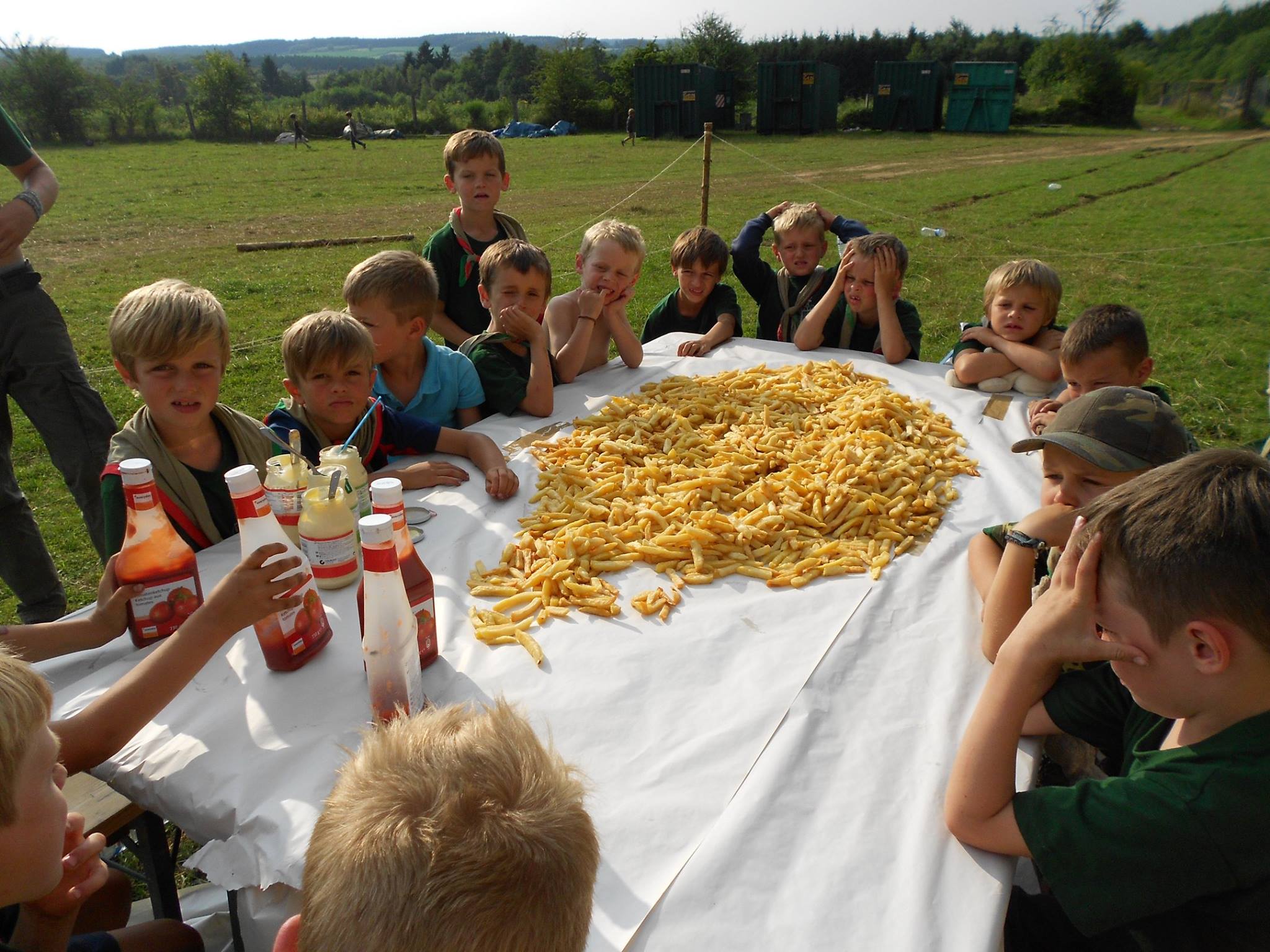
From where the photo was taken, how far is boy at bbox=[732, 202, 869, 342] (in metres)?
5.09

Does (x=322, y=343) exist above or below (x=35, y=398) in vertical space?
above

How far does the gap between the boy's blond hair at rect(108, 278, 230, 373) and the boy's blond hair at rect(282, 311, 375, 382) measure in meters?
0.30

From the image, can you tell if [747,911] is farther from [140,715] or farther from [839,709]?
[140,715]

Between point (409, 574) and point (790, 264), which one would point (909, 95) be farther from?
point (409, 574)

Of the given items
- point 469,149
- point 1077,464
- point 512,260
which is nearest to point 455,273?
point 469,149

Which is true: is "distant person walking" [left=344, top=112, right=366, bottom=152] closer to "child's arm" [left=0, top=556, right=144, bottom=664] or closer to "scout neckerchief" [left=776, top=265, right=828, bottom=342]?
"scout neckerchief" [left=776, top=265, right=828, bottom=342]

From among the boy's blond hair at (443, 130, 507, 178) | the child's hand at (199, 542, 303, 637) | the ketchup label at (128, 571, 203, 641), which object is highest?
the boy's blond hair at (443, 130, 507, 178)

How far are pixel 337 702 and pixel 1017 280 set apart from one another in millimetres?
3868

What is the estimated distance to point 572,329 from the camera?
14.5ft

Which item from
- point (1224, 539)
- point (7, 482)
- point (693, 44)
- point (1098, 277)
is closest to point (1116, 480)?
point (1224, 539)

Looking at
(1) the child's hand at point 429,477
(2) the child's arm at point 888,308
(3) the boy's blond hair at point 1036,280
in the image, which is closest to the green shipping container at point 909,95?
(2) the child's arm at point 888,308

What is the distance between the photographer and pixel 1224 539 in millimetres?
1343

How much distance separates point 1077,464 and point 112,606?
8.39 feet

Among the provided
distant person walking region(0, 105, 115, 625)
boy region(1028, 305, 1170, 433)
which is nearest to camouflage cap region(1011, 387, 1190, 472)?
boy region(1028, 305, 1170, 433)
